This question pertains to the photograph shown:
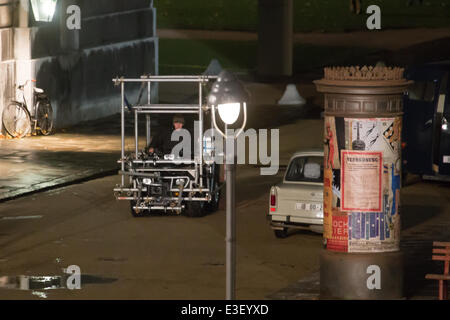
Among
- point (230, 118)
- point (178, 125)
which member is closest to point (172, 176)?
point (178, 125)

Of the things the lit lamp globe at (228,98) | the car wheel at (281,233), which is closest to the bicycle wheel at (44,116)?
the car wheel at (281,233)

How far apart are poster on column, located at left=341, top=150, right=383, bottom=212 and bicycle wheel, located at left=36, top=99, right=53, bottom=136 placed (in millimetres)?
17245

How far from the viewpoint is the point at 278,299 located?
1369cm

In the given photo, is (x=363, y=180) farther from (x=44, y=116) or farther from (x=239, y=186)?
(x=44, y=116)

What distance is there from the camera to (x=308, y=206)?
1695 cm

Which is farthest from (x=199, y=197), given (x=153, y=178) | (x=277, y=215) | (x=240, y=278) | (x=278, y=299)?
(x=278, y=299)

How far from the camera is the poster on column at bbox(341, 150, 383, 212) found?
13.4 metres

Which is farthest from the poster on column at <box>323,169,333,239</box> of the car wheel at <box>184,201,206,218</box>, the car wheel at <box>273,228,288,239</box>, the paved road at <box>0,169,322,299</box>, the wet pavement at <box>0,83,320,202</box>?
the wet pavement at <box>0,83,320,202</box>

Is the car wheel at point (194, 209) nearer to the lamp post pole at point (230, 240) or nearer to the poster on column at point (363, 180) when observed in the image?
the poster on column at point (363, 180)

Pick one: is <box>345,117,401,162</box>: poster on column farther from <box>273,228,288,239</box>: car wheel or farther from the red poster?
<box>273,228,288,239</box>: car wheel

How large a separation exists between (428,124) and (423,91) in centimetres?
73
